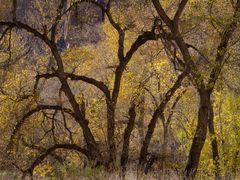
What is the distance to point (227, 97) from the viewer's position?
14.9 meters

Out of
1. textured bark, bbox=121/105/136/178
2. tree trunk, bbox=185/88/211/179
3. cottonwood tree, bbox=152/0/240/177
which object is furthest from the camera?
textured bark, bbox=121/105/136/178

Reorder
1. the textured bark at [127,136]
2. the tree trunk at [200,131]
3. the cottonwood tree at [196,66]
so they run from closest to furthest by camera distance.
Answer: the cottonwood tree at [196,66] < the tree trunk at [200,131] < the textured bark at [127,136]

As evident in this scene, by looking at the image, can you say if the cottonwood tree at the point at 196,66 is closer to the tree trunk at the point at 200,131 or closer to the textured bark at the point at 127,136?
the tree trunk at the point at 200,131

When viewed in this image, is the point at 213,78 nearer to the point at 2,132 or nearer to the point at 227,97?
the point at 227,97

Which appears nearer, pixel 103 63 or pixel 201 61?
pixel 201 61

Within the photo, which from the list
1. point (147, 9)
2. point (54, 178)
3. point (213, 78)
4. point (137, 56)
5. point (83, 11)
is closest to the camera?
point (54, 178)

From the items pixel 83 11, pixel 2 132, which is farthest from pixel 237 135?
pixel 2 132

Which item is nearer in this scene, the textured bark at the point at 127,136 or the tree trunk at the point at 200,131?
the tree trunk at the point at 200,131

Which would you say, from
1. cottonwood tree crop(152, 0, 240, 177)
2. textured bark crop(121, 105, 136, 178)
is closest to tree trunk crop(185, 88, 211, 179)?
cottonwood tree crop(152, 0, 240, 177)

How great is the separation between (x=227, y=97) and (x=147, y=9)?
4.69 meters

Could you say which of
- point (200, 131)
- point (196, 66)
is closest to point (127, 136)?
point (200, 131)

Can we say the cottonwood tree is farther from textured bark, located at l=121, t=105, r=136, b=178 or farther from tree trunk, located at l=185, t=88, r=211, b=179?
textured bark, located at l=121, t=105, r=136, b=178

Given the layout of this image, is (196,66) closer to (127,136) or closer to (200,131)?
(200,131)

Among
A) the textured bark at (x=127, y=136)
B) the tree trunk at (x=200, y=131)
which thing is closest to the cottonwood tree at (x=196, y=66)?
the tree trunk at (x=200, y=131)
